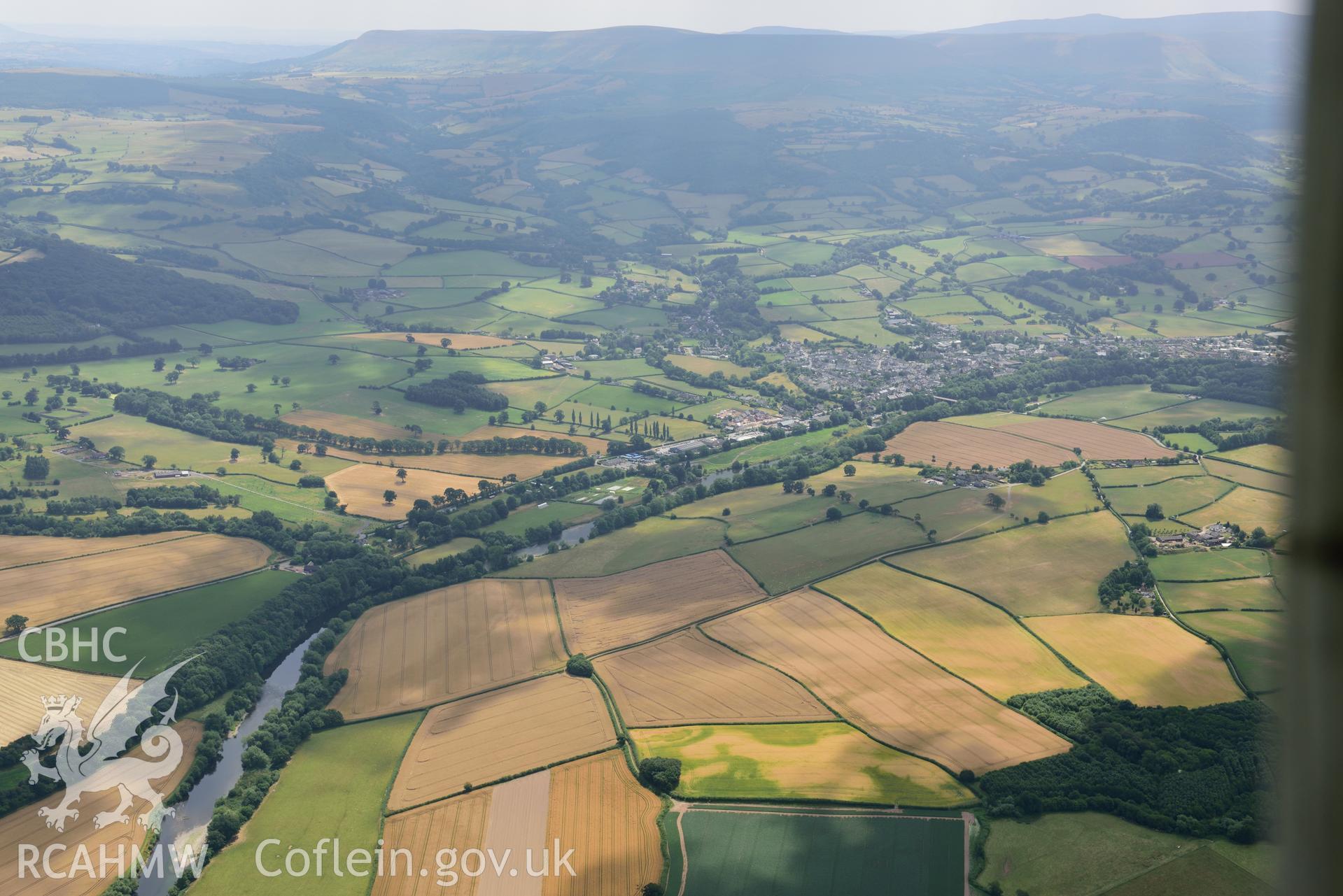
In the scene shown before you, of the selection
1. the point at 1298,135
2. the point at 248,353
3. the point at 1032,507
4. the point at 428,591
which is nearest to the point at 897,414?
the point at 1032,507

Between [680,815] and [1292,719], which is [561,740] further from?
[1292,719]

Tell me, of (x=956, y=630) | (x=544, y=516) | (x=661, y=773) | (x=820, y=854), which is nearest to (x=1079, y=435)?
(x=956, y=630)

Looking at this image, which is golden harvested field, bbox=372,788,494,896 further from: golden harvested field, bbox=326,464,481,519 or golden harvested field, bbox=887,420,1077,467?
golden harvested field, bbox=887,420,1077,467

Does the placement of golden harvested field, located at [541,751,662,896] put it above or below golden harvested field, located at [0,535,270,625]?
below

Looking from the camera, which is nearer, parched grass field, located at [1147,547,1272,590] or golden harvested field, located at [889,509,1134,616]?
golden harvested field, located at [889,509,1134,616]

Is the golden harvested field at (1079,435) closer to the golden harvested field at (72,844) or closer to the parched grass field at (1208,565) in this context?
the parched grass field at (1208,565)

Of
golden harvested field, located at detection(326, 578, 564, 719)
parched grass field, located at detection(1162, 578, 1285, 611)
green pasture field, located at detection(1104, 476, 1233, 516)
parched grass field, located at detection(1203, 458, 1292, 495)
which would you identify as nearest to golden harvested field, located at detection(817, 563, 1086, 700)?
parched grass field, located at detection(1162, 578, 1285, 611)

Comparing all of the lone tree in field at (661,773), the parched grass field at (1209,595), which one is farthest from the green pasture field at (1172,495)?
the lone tree in field at (661,773)
